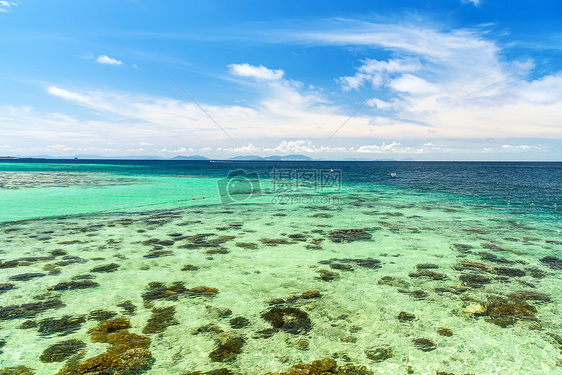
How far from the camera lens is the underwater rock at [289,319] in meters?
7.09

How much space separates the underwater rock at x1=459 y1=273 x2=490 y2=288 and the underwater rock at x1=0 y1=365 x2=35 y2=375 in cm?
1133

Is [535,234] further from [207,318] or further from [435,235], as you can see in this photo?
[207,318]

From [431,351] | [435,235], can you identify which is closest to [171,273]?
[431,351]

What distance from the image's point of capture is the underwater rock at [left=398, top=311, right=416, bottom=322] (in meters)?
7.60

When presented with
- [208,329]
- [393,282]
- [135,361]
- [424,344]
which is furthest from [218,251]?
[424,344]

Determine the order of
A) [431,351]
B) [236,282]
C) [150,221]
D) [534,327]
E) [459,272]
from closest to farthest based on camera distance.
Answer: [431,351] < [534,327] < [236,282] < [459,272] < [150,221]

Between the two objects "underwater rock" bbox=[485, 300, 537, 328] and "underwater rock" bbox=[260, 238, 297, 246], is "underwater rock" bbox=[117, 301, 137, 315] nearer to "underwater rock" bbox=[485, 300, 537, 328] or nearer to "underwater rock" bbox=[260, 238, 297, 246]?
"underwater rock" bbox=[260, 238, 297, 246]

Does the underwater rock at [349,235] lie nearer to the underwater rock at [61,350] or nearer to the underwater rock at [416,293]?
the underwater rock at [416,293]

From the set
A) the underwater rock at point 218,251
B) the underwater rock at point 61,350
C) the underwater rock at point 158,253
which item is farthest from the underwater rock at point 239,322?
the underwater rock at point 158,253

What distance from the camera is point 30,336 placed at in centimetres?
662

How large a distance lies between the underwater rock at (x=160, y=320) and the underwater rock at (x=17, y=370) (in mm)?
1986

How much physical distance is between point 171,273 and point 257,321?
14.5 feet

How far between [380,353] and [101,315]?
666cm

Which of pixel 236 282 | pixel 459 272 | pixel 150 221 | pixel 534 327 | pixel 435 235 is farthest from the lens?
pixel 150 221
